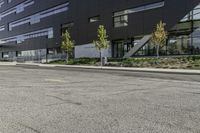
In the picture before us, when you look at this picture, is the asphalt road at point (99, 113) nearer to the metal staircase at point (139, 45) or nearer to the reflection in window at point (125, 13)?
the reflection in window at point (125, 13)

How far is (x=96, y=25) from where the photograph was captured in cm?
6116

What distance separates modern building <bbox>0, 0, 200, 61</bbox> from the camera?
46031mm

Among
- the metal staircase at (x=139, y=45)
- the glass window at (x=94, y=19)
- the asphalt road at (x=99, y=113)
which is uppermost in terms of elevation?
the glass window at (x=94, y=19)

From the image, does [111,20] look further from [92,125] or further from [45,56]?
[92,125]

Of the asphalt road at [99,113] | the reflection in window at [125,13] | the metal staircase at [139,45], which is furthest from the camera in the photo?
the metal staircase at [139,45]

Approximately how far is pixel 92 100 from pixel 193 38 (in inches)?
1412

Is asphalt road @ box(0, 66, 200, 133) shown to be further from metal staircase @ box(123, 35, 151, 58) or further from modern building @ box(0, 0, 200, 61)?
metal staircase @ box(123, 35, 151, 58)

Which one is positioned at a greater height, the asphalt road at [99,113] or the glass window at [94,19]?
the glass window at [94,19]

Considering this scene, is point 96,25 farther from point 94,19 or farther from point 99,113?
point 99,113

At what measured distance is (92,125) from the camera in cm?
762

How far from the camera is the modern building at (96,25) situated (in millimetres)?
46031

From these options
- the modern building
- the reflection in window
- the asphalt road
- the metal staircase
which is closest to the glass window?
the modern building

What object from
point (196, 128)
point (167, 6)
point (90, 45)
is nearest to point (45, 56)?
point (90, 45)

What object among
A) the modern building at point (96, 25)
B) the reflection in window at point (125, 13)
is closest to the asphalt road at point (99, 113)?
the modern building at point (96, 25)
